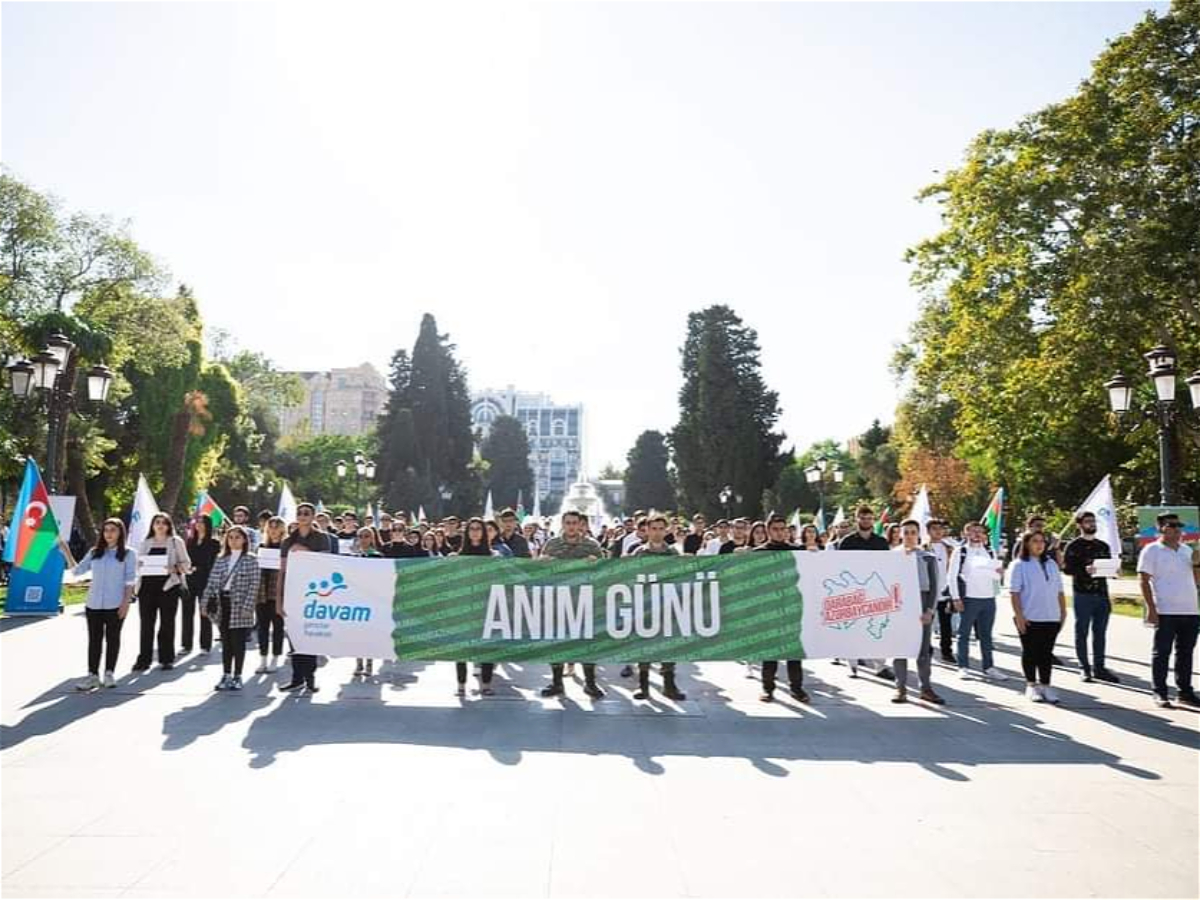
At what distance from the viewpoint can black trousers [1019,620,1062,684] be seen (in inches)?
352

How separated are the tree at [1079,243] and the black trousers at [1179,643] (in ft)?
46.4

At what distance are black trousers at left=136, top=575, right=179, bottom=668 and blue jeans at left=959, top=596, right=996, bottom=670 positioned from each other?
32.4ft

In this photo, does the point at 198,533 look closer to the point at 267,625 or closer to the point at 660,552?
the point at 267,625

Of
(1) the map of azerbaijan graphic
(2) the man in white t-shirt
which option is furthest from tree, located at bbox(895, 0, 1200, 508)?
(1) the map of azerbaijan graphic

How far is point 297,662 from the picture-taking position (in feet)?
30.0

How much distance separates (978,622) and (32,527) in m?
15.1

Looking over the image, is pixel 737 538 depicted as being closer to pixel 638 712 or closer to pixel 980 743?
pixel 638 712

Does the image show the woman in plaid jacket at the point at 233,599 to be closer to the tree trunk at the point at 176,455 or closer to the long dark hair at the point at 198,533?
the long dark hair at the point at 198,533

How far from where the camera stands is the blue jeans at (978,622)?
10.5m

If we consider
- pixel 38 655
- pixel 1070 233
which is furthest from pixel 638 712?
pixel 1070 233

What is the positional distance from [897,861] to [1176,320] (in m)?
23.5

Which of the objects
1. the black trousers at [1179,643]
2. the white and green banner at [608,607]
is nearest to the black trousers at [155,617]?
the white and green banner at [608,607]

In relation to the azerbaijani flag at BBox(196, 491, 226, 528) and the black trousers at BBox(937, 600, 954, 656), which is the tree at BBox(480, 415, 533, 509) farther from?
the black trousers at BBox(937, 600, 954, 656)

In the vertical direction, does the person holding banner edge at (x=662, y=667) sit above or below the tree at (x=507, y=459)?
below
